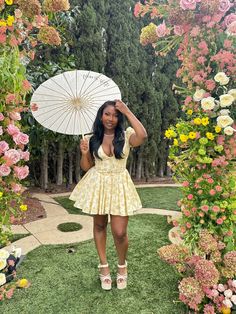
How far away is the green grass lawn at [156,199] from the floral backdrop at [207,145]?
2.58 m

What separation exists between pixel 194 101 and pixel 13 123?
1.23 m

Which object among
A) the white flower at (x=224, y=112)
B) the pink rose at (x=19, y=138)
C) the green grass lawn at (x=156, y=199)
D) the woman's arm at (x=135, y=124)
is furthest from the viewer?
the green grass lawn at (x=156, y=199)

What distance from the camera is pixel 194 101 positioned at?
90.9 inches

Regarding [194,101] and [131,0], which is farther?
[131,0]

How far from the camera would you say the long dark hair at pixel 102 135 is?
2482 millimetres

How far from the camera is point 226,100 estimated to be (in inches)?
82.5

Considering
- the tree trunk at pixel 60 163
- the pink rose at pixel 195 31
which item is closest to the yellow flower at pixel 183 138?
the pink rose at pixel 195 31

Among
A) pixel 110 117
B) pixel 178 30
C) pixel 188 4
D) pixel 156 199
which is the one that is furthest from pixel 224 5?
pixel 156 199

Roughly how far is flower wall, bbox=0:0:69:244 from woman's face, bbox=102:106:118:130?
674 millimetres

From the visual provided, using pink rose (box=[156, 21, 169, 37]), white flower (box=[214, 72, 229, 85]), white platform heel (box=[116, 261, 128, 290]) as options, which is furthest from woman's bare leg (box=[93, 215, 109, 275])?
pink rose (box=[156, 21, 169, 37])

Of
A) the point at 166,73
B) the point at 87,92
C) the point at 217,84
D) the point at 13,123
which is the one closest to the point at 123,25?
the point at 166,73

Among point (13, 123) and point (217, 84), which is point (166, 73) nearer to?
point (217, 84)

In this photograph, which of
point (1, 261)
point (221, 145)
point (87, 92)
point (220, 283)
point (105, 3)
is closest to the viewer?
point (1, 261)

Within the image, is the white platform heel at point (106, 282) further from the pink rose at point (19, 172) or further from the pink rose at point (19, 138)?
the pink rose at point (19, 138)
